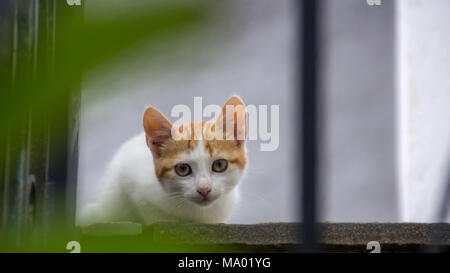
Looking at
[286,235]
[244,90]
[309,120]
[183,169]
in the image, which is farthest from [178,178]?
[309,120]

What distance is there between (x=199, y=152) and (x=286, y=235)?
350mm

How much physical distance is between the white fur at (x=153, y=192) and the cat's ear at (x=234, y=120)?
0.24 feet

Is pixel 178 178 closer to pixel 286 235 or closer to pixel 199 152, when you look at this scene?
pixel 199 152

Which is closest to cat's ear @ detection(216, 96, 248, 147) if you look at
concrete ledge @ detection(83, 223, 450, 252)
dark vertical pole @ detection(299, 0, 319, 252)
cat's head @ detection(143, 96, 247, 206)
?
cat's head @ detection(143, 96, 247, 206)

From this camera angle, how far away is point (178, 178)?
140 cm

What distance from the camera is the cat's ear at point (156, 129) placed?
4.46 feet

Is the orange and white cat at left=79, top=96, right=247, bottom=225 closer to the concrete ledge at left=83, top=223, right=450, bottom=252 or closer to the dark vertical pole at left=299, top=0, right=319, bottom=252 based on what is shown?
the concrete ledge at left=83, top=223, right=450, bottom=252

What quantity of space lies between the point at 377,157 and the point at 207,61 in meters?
0.94

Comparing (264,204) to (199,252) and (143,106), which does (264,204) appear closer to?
(143,106)

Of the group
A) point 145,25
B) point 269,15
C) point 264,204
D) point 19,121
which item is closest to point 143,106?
point 264,204

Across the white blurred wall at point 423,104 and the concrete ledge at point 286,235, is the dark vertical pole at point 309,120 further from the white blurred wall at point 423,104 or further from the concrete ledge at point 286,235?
the white blurred wall at point 423,104

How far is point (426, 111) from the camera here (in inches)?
78.0

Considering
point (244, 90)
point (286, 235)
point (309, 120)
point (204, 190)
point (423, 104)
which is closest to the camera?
point (309, 120)

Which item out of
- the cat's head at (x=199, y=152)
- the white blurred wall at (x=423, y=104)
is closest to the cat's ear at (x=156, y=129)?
the cat's head at (x=199, y=152)
